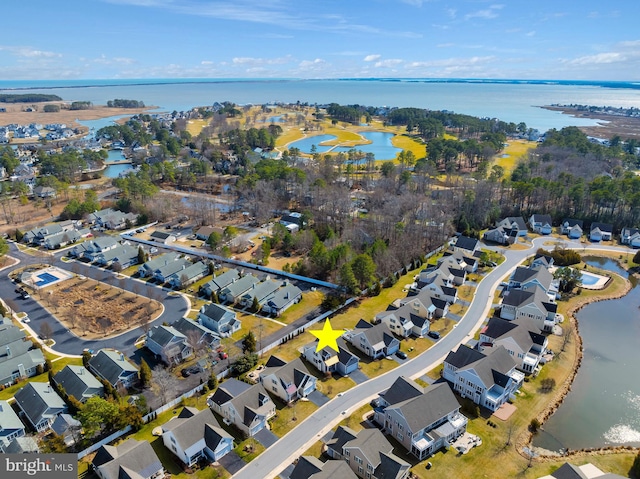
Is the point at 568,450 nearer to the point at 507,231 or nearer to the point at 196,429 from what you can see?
the point at 196,429

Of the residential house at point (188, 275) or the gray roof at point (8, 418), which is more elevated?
the residential house at point (188, 275)

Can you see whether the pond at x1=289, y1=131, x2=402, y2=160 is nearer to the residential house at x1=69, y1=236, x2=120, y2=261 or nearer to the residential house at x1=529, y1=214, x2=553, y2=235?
the residential house at x1=529, y1=214, x2=553, y2=235

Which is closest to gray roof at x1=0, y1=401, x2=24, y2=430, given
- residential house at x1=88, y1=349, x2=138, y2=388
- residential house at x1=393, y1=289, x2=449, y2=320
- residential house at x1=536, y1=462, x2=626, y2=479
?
residential house at x1=88, y1=349, x2=138, y2=388

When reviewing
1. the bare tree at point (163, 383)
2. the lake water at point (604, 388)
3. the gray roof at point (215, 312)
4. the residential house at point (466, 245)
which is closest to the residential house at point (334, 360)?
the gray roof at point (215, 312)

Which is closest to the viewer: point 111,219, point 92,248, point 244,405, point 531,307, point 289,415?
point 244,405

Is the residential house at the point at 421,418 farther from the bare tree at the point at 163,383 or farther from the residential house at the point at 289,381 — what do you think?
the bare tree at the point at 163,383

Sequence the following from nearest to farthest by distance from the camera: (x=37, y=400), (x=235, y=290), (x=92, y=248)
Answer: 1. (x=37, y=400)
2. (x=235, y=290)
3. (x=92, y=248)

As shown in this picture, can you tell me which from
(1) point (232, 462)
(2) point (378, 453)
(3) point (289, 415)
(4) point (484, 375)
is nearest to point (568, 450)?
(4) point (484, 375)
